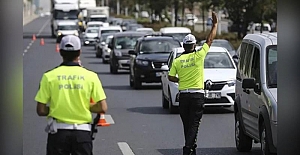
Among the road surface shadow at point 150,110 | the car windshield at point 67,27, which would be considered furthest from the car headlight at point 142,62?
the car windshield at point 67,27

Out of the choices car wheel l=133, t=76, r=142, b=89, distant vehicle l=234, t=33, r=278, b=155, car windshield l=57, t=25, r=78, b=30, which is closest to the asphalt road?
car wheel l=133, t=76, r=142, b=89

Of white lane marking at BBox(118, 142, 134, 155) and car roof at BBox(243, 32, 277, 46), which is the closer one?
car roof at BBox(243, 32, 277, 46)

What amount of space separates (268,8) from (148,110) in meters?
26.1

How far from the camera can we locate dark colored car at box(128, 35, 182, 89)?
25297mm

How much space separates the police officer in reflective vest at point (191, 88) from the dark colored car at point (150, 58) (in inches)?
541

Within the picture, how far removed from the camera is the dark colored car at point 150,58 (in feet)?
83.0

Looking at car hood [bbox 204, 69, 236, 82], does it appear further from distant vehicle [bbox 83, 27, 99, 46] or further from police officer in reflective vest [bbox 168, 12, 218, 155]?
distant vehicle [bbox 83, 27, 99, 46]

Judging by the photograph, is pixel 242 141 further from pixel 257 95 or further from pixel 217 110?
pixel 217 110

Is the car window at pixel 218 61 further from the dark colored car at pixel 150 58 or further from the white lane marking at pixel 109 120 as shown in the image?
the dark colored car at pixel 150 58

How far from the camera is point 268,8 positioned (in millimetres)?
44656

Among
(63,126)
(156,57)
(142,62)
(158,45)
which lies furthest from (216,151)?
(158,45)

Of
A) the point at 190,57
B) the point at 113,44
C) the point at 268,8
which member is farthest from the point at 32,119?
the point at 268,8

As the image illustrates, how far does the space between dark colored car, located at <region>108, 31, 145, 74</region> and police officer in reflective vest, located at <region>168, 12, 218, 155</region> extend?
2066 centimetres
